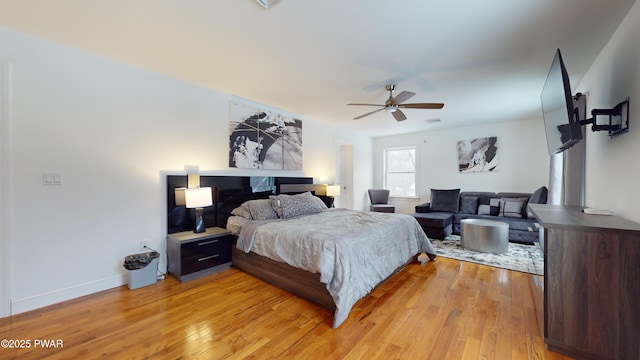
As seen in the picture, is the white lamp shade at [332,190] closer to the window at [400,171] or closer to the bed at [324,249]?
the bed at [324,249]

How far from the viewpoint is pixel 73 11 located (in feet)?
6.25

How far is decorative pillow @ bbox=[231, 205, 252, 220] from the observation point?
3.43m

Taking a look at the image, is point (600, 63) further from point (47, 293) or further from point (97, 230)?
point (47, 293)

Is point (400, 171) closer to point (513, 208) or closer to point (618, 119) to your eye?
point (513, 208)

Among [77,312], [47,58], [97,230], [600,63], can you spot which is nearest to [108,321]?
[77,312]

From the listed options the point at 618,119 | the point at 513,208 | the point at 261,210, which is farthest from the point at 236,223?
the point at 513,208

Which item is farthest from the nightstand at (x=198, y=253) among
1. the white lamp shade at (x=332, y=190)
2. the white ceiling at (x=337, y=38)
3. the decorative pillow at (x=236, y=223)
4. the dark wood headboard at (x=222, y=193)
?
the white lamp shade at (x=332, y=190)

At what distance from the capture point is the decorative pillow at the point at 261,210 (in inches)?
134

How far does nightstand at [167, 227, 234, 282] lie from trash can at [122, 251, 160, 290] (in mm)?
203

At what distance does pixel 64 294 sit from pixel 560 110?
468 cm

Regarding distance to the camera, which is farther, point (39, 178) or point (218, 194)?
point (218, 194)

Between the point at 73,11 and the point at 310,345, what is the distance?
10.1ft

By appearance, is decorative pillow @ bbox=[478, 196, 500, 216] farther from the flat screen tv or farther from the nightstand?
the nightstand

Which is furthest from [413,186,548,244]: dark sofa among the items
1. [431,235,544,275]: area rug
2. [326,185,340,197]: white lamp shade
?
[326,185,340,197]: white lamp shade
